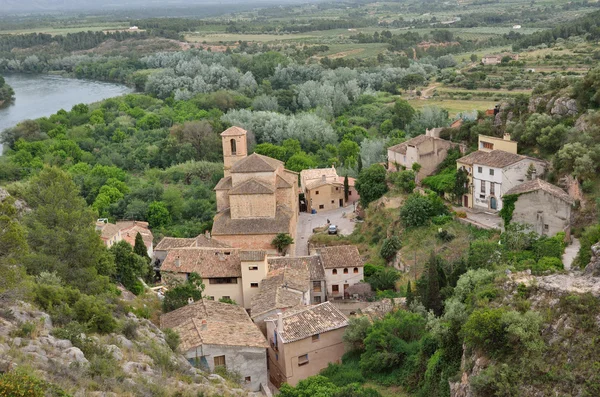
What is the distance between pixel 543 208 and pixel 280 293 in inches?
375

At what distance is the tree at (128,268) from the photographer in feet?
78.0

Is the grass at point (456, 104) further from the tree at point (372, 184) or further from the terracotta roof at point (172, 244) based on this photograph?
the terracotta roof at point (172, 244)

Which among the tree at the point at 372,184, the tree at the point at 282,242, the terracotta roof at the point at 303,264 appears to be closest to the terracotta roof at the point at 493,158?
the tree at the point at 372,184

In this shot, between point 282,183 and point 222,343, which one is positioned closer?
point 222,343

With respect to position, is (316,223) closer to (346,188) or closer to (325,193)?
(325,193)

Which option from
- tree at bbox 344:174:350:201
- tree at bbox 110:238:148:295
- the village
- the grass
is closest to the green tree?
the village

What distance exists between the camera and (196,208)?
131ft

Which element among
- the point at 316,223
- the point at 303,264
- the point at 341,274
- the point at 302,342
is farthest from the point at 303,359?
the point at 316,223

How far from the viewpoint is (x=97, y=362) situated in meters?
13.6

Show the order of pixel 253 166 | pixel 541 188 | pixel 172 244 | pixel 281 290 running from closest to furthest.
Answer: pixel 281 290 < pixel 541 188 < pixel 172 244 < pixel 253 166

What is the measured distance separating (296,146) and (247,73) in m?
30.5

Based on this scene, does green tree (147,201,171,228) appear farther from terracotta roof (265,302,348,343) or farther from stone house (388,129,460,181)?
terracotta roof (265,302,348,343)

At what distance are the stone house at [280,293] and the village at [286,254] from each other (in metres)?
0.05

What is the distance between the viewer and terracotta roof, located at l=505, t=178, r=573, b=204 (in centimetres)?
2511
